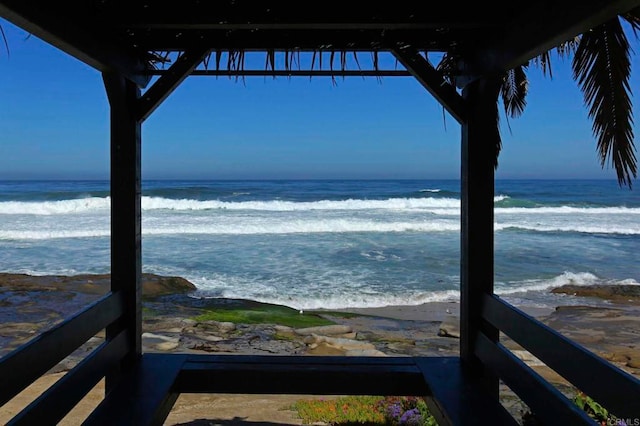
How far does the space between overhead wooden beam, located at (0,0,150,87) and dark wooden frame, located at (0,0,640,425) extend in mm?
13

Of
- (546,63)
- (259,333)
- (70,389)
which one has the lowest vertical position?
(259,333)

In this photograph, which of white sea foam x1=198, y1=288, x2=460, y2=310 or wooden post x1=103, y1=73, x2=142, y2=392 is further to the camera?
white sea foam x1=198, y1=288, x2=460, y2=310

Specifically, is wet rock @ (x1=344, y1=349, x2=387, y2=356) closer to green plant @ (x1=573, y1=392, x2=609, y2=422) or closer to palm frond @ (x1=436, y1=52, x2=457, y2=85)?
green plant @ (x1=573, y1=392, x2=609, y2=422)

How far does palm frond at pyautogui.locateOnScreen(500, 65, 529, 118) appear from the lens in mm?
5609

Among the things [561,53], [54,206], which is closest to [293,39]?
[561,53]

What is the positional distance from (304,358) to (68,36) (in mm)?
2162

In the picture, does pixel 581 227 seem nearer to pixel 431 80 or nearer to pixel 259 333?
pixel 259 333

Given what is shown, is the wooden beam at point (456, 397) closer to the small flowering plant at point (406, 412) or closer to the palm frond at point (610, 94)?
the small flowering plant at point (406, 412)

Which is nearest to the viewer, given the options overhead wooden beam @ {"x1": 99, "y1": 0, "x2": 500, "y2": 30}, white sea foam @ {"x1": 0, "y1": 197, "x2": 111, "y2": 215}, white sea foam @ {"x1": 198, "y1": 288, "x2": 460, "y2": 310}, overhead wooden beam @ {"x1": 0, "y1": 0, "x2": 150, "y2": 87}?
overhead wooden beam @ {"x1": 0, "y1": 0, "x2": 150, "y2": 87}

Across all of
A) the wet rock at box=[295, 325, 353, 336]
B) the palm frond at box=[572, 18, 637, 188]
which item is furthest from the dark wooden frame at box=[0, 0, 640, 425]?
the wet rock at box=[295, 325, 353, 336]

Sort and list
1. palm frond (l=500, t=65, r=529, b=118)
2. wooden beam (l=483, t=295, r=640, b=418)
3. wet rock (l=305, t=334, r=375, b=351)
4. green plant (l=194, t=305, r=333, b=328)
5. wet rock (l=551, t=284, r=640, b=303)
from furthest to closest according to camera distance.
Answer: wet rock (l=551, t=284, r=640, b=303) < green plant (l=194, t=305, r=333, b=328) < palm frond (l=500, t=65, r=529, b=118) < wet rock (l=305, t=334, r=375, b=351) < wooden beam (l=483, t=295, r=640, b=418)

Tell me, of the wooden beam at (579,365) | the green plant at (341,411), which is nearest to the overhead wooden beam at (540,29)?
the wooden beam at (579,365)

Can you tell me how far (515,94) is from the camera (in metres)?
5.83

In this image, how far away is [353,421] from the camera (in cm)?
338
